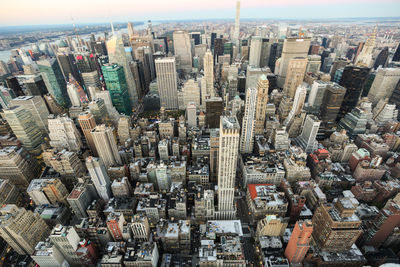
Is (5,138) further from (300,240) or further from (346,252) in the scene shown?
(346,252)

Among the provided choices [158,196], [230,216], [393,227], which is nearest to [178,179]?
[158,196]

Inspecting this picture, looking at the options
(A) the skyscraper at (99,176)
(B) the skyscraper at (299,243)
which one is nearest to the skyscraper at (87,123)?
(A) the skyscraper at (99,176)

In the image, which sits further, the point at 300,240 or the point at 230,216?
the point at 230,216

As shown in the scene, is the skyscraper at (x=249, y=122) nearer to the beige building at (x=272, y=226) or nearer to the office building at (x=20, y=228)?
the beige building at (x=272, y=226)

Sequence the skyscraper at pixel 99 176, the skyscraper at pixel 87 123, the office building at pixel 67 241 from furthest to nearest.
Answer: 1. the skyscraper at pixel 87 123
2. the skyscraper at pixel 99 176
3. the office building at pixel 67 241

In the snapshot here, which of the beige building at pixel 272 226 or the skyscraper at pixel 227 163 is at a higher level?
the skyscraper at pixel 227 163

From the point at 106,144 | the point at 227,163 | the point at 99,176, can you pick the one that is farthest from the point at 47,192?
the point at 227,163

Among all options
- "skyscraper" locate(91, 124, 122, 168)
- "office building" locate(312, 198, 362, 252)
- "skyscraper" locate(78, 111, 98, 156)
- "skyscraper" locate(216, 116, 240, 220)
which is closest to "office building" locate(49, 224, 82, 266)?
"skyscraper" locate(91, 124, 122, 168)
